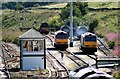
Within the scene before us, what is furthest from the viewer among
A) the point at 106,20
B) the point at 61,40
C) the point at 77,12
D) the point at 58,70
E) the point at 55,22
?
the point at 55,22

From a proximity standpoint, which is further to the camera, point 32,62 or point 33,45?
point 33,45

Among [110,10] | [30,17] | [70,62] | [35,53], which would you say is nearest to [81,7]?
[110,10]

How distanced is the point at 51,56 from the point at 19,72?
633 cm

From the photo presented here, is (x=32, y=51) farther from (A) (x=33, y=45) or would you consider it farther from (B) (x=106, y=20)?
(B) (x=106, y=20)

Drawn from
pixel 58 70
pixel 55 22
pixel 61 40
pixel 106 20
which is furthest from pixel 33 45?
pixel 55 22

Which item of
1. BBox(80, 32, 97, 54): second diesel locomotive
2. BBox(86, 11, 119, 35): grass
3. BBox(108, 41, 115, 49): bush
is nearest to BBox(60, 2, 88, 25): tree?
BBox(86, 11, 119, 35): grass

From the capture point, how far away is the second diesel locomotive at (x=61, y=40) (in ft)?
78.4

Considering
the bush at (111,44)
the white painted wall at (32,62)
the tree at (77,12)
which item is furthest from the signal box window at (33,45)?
the tree at (77,12)

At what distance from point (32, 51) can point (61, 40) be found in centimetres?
863

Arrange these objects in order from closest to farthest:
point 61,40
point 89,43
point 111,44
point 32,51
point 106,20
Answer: point 32,51
point 89,43
point 111,44
point 61,40
point 106,20

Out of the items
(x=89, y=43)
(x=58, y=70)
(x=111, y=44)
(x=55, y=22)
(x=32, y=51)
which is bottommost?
(x=55, y=22)

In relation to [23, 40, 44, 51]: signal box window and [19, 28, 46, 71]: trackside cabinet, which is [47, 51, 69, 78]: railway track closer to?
[19, 28, 46, 71]: trackside cabinet

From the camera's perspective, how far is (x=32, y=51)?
15570 mm

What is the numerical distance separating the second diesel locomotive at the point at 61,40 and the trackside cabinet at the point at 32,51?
8240 mm
